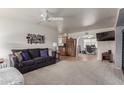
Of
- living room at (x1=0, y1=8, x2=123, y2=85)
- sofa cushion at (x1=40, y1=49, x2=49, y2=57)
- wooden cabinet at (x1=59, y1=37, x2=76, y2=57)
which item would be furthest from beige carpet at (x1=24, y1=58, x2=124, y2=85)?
wooden cabinet at (x1=59, y1=37, x2=76, y2=57)

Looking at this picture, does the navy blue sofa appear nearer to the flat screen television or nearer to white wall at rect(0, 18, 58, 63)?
white wall at rect(0, 18, 58, 63)

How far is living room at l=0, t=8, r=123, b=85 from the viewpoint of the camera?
136 inches

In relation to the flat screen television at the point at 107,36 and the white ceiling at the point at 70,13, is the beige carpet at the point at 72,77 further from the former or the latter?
the flat screen television at the point at 107,36

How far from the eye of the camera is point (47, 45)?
6.89 metres

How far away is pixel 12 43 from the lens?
16.0 ft

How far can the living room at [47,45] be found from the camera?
3453 mm

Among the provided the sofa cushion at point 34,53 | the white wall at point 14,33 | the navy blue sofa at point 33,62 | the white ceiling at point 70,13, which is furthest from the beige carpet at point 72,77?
the white ceiling at point 70,13

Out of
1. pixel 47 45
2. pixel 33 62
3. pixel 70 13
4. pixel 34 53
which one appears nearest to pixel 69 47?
pixel 47 45

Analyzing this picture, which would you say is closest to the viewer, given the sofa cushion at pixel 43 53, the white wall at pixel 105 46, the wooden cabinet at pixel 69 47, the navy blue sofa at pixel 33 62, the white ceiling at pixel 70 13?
the white ceiling at pixel 70 13

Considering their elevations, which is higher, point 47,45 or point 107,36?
point 107,36

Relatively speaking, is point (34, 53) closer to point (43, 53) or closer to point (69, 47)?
point (43, 53)
